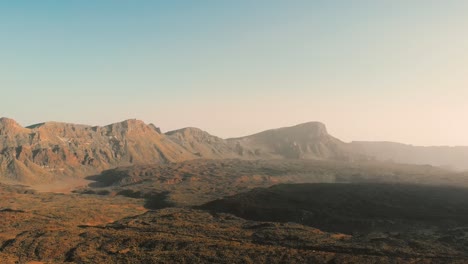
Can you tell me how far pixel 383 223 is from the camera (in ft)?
345

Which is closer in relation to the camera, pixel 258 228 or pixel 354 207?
pixel 258 228

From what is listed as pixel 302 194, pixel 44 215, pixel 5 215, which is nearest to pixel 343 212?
pixel 302 194

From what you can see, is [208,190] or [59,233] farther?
[208,190]

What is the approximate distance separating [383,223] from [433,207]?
27023mm

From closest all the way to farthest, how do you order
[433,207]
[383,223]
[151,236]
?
[151,236], [383,223], [433,207]

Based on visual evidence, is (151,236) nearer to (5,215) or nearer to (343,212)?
(5,215)

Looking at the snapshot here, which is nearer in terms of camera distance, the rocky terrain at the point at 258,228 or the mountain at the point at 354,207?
the rocky terrain at the point at 258,228

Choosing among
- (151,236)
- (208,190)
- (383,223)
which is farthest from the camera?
(208,190)

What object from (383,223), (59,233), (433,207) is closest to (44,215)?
(59,233)

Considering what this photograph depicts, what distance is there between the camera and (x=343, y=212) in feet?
382

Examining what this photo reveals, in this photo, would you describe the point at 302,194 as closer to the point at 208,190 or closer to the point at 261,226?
the point at 261,226

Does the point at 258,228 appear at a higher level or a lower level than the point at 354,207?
lower

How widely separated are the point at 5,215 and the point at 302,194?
94390 millimetres

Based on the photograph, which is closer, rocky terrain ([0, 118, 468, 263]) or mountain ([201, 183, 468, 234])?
rocky terrain ([0, 118, 468, 263])
